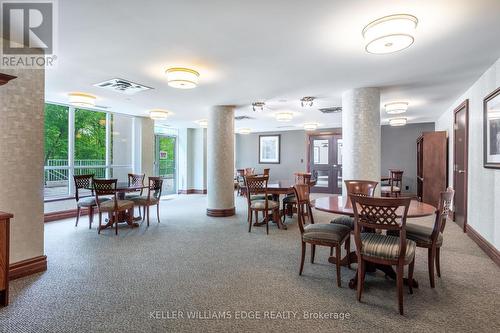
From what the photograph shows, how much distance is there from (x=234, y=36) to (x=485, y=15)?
2128 millimetres

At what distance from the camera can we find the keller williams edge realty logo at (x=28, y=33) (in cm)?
218

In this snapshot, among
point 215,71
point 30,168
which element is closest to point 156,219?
point 30,168

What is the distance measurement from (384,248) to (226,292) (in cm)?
145

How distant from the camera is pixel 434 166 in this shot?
19.4 feet

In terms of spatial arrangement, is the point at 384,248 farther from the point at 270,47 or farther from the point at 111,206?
the point at 111,206

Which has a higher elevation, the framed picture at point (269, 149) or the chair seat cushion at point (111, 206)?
the framed picture at point (269, 149)

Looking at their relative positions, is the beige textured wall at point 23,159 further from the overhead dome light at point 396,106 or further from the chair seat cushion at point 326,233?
the overhead dome light at point 396,106

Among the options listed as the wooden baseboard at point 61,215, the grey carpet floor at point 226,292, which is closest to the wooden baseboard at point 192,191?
the wooden baseboard at point 61,215

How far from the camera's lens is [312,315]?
2100 mm

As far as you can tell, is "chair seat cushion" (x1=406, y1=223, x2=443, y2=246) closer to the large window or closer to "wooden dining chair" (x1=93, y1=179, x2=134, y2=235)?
"wooden dining chair" (x1=93, y1=179, x2=134, y2=235)

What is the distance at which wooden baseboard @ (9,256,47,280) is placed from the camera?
2697mm

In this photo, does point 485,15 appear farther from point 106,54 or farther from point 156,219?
point 156,219

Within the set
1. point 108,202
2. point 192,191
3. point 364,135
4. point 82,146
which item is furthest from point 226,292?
point 192,191

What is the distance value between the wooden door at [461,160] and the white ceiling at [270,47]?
44 centimetres
